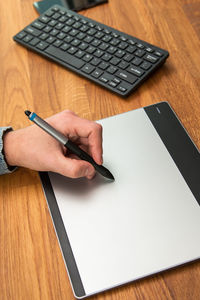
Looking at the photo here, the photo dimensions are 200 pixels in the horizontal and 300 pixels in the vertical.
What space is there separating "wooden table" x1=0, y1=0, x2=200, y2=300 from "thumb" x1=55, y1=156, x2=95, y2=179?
0.06 metres

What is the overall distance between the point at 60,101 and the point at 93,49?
142mm

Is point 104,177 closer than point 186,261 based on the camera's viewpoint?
No

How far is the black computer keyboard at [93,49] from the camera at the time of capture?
75 centimetres

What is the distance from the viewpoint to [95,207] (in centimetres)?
58

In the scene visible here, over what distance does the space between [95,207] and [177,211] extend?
0.42 ft

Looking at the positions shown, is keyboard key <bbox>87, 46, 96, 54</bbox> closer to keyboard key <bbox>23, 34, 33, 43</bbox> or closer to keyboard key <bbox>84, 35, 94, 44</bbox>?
keyboard key <bbox>84, 35, 94, 44</bbox>

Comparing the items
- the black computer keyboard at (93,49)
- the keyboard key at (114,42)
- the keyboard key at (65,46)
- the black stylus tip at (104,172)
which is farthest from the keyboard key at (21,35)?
the black stylus tip at (104,172)

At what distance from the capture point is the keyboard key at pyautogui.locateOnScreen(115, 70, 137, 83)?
74 cm

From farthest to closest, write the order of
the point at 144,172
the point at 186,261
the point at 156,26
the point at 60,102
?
the point at 156,26 < the point at 60,102 < the point at 144,172 < the point at 186,261

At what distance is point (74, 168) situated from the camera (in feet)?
1.91

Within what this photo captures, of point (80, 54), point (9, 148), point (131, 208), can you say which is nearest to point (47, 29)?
point (80, 54)

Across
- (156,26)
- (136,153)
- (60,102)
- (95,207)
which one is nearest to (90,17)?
(156,26)

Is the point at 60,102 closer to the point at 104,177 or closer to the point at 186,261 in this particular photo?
the point at 104,177

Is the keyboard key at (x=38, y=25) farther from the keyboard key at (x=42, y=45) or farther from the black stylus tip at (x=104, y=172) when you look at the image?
the black stylus tip at (x=104, y=172)
